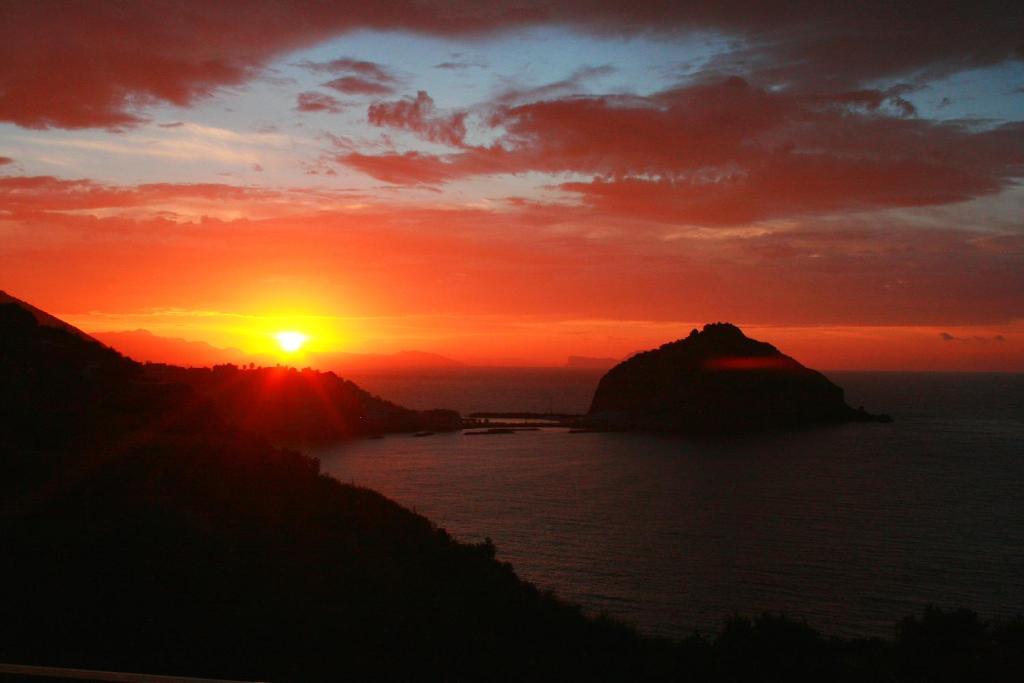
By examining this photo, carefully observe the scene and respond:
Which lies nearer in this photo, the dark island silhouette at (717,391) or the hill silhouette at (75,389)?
the hill silhouette at (75,389)

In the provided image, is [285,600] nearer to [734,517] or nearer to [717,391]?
[734,517]

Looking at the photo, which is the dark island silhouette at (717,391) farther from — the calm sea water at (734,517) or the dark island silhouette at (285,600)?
the dark island silhouette at (285,600)

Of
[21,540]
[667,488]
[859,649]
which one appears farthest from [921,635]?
[667,488]

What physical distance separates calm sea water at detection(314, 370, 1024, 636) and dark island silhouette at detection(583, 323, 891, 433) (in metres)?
19.1

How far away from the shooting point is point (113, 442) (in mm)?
22516

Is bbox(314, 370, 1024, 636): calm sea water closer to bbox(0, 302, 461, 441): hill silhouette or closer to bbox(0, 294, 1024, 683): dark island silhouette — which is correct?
bbox(0, 294, 1024, 683): dark island silhouette

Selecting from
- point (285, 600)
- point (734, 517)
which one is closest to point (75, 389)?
point (285, 600)

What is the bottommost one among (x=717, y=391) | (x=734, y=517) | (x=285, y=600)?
(x=734, y=517)

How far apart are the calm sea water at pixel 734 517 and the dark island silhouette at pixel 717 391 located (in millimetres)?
19135

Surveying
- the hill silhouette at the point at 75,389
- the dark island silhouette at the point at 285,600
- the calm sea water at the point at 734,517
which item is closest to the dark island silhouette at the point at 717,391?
the calm sea water at the point at 734,517

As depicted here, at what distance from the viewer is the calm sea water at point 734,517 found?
98.0 feet

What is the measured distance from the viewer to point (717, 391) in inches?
4783

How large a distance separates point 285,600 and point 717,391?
11333 cm

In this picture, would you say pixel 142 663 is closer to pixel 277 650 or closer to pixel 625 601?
pixel 277 650
